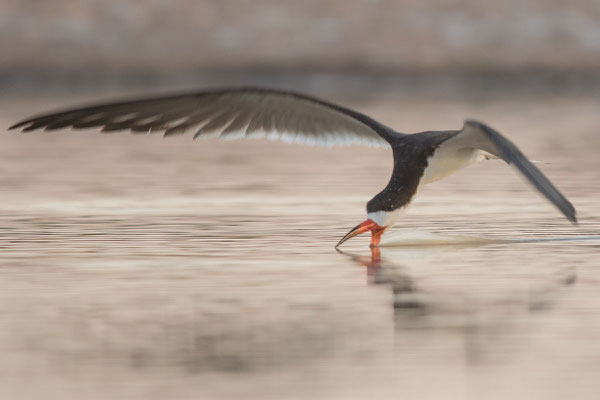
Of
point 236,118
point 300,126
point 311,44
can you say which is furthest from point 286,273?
point 311,44

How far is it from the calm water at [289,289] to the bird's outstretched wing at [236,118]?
669 millimetres

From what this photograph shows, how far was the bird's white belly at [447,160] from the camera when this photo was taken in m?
9.41

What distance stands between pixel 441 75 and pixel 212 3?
612 centimetres

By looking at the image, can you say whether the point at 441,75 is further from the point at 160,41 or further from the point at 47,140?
the point at 47,140

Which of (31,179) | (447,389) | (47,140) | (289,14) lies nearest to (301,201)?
(31,179)

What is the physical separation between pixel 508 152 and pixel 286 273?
139 centimetres

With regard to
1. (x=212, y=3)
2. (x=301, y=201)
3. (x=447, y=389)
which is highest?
(x=212, y=3)

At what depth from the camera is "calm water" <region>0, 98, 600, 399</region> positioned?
6016 millimetres

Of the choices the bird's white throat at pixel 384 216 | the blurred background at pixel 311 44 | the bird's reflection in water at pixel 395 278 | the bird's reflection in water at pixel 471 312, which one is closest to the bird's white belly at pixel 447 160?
the bird's white throat at pixel 384 216

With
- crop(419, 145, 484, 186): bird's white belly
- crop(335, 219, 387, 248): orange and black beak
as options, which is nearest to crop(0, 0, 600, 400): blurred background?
crop(335, 219, 387, 248): orange and black beak

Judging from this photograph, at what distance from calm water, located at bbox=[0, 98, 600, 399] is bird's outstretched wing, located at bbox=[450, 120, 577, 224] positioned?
414mm

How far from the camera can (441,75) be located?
116 ft

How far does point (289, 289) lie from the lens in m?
7.93

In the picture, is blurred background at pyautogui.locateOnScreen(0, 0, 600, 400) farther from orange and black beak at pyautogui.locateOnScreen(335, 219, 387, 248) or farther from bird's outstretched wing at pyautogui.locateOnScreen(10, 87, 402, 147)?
bird's outstretched wing at pyautogui.locateOnScreen(10, 87, 402, 147)
